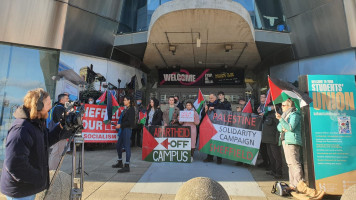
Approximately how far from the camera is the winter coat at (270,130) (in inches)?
215

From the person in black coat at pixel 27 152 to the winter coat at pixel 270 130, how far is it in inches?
192

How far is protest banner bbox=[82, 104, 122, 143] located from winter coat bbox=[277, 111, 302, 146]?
645 centimetres

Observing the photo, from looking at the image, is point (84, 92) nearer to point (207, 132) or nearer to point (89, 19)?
point (89, 19)

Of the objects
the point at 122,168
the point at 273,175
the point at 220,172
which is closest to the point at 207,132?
the point at 220,172

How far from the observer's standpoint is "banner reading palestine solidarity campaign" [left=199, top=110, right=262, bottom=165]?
245 inches

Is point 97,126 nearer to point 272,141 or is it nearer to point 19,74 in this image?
point 19,74

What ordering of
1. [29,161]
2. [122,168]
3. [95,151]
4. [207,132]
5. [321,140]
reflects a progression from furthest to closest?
[95,151]
[207,132]
[122,168]
[321,140]
[29,161]

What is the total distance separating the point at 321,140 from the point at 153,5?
1015 cm

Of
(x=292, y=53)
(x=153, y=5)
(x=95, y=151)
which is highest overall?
(x=153, y=5)

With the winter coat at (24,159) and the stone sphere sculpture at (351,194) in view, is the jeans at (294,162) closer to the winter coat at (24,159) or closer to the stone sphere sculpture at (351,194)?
the stone sphere sculpture at (351,194)

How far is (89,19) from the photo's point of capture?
1072 centimetres

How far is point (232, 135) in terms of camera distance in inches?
256

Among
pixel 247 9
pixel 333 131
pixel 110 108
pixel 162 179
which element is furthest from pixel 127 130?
pixel 247 9

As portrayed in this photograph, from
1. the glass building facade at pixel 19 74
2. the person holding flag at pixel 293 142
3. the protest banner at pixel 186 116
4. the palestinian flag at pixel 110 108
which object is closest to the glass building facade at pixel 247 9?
the glass building facade at pixel 19 74
